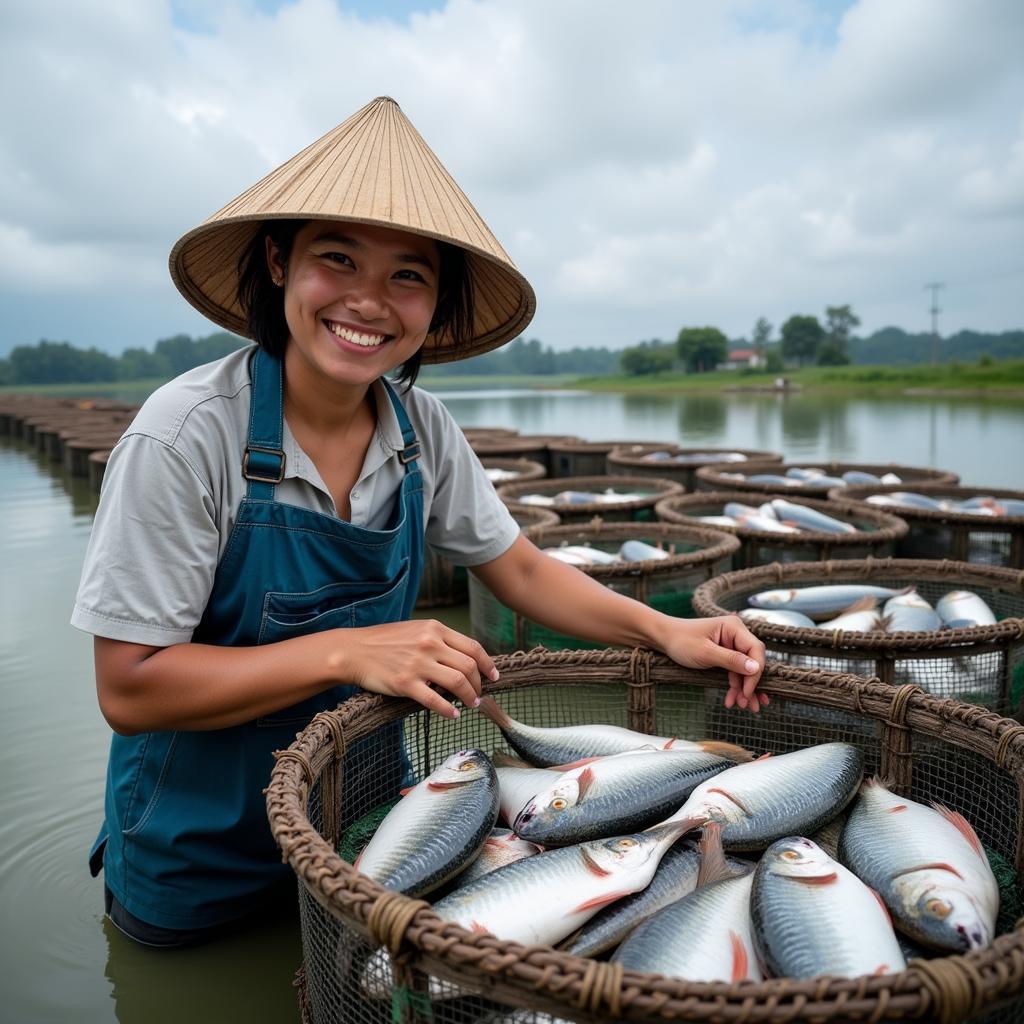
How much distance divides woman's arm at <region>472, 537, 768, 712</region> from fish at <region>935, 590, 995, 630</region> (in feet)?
5.39

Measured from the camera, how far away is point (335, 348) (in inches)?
69.9

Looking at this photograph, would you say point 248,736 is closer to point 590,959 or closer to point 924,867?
point 590,959

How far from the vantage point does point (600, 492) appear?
7184mm

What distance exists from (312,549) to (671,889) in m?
1.04

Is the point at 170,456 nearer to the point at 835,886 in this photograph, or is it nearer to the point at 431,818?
the point at 431,818

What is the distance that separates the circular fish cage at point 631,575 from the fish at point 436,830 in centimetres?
188

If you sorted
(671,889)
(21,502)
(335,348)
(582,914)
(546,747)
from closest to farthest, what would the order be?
(582,914), (671,889), (335,348), (546,747), (21,502)

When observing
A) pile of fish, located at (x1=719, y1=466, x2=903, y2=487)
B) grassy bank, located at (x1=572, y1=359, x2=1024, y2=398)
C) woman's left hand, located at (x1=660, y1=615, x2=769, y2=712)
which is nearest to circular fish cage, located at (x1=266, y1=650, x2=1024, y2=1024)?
woman's left hand, located at (x1=660, y1=615, x2=769, y2=712)

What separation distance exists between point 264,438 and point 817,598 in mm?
2652

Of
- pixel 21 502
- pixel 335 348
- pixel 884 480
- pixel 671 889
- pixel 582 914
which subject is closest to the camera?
pixel 582 914

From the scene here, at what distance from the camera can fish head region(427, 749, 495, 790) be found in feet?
5.84

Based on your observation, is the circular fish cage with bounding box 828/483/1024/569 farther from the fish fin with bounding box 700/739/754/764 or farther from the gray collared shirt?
the gray collared shirt

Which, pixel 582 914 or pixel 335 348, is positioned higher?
pixel 335 348

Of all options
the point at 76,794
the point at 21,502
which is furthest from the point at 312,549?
the point at 21,502
